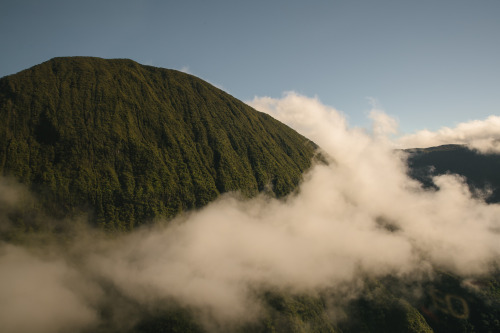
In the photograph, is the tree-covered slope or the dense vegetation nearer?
the dense vegetation

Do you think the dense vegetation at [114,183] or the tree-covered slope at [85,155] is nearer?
the dense vegetation at [114,183]

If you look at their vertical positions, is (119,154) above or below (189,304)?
above

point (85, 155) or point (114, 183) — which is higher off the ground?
point (85, 155)

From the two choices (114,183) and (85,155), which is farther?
(85,155)

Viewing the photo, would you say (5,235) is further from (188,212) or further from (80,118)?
(188,212)

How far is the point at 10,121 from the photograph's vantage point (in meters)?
152

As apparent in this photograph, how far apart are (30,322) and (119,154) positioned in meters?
96.4

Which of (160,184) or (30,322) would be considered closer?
(30,322)

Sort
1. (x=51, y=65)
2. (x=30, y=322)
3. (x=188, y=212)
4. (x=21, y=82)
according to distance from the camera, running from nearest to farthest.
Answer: (x=30, y=322) → (x=21, y=82) → (x=188, y=212) → (x=51, y=65)

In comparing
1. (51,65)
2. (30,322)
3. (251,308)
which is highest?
(51,65)

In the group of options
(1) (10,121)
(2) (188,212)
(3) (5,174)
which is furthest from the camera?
(2) (188,212)

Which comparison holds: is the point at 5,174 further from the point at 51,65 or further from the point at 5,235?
the point at 51,65

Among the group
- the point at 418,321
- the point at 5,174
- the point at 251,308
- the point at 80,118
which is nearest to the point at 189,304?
the point at 251,308

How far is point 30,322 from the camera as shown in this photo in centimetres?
12488
